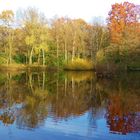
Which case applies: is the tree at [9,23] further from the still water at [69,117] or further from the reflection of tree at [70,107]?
the still water at [69,117]

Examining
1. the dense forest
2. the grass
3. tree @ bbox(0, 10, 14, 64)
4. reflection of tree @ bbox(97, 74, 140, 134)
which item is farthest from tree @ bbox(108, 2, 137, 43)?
reflection of tree @ bbox(97, 74, 140, 134)

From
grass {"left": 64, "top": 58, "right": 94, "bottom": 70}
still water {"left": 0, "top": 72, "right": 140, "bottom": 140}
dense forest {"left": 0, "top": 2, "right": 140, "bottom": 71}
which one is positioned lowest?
still water {"left": 0, "top": 72, "right": 140, "bottom": 140}

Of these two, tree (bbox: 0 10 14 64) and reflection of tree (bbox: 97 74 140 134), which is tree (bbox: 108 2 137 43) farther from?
reflection of tree (bbox: 97 74 140 134)

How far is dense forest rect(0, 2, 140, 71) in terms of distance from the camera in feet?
195

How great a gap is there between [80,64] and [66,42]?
7380 millimetres

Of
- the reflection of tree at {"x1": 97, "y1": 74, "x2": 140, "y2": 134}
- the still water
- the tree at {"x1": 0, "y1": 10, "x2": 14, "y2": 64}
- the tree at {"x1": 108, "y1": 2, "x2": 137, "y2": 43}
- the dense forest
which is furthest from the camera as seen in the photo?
the tree at {"x1": 108, "y1": 2, "x2": 137, "y2": 43}

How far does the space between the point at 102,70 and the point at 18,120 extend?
131ft

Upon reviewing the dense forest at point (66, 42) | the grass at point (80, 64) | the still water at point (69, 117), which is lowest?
the still water at point (69, 117)

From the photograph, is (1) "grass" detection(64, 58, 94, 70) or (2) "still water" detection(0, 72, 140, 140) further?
(1) "grass" detection(64, 58, 94, 70)

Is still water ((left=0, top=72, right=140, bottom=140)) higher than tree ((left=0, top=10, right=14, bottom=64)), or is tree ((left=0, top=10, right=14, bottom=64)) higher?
tree ((left=0, top=10, right=14, bottom=64))

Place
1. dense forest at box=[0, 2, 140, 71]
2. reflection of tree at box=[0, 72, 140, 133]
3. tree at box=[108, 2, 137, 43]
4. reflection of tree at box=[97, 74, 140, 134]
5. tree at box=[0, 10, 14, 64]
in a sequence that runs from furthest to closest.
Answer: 1. tree at box=[108, 2, 137, 43]
2. tree at box=[0, 10, 14, 64]
3. dense forest at box=[0, 2, 140, 71]
4. reflection of tree at box=[0, 72, 140, 133]
5. reflection of tree at box=[97, 74, 140, 134]

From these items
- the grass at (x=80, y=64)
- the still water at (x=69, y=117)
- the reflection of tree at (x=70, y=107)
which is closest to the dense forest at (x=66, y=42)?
the grass at (x=80, y=64)

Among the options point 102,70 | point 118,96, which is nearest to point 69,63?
point 102,70

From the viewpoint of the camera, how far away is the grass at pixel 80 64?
60.9m
